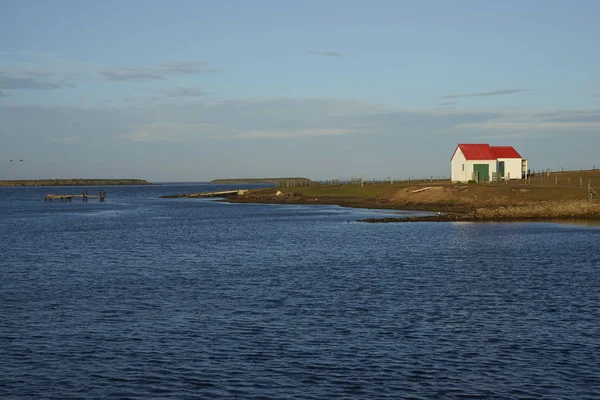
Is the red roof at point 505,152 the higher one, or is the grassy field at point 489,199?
the red roof at point 505,152

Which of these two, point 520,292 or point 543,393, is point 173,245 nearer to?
point 520,292

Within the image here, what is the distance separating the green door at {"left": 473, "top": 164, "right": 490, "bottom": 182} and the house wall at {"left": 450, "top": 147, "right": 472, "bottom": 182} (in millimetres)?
1715

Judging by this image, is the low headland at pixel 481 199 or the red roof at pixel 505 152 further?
the red roof at pixel 505 152

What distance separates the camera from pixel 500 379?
19.6 meters

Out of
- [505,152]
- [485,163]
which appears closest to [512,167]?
[505,152]

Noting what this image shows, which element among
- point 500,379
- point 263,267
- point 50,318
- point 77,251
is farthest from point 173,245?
point 500,379

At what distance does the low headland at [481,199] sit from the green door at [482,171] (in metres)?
5.79

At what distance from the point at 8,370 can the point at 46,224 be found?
243ft

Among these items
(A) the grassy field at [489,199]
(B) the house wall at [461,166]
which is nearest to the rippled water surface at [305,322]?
(A) the grassy field at [489,199]

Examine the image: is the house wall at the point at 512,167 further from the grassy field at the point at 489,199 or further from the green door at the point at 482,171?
the green door at the point at 482,171

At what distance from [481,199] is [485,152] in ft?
89.1

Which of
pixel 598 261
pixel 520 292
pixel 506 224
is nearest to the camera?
pixel 520 292

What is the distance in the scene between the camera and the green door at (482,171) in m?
118

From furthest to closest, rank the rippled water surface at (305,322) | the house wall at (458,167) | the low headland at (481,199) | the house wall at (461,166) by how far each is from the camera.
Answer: the house wall at (458,167)
the house wall at (461,166)
the low headland at (481,199)
the rippled water surface at (305,322)
